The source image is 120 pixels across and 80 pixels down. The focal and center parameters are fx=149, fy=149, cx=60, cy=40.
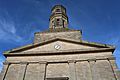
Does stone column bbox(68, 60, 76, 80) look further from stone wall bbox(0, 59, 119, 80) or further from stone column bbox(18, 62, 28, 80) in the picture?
stone column bbox(18, 62, 28, 80)

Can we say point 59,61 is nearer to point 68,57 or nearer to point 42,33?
point 68,57

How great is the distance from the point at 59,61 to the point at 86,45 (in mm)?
3259

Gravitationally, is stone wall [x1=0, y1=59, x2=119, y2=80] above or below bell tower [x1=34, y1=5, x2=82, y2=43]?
below

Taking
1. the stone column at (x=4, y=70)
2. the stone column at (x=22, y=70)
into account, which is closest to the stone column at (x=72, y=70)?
the stone column at (x=22, y=70)

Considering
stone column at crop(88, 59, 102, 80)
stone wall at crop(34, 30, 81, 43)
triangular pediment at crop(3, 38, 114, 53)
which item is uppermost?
stone wall at crop(34, 30, 81, 43)

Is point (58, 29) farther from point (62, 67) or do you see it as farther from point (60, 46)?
point (62, 67)

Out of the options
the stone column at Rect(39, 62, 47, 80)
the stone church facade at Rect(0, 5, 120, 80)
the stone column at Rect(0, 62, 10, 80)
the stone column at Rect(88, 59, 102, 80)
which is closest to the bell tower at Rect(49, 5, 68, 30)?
the stone church facade at Rect(0, 5, 120, 80)

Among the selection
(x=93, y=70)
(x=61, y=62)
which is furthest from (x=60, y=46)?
(x=93, y=70)

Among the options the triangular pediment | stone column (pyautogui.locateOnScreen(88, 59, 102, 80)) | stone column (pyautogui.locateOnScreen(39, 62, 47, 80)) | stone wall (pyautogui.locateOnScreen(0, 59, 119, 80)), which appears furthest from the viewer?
the triangular pediment

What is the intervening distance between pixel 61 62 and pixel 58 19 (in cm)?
897

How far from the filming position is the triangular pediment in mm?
15024

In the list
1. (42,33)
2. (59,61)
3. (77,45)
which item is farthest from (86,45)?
(42,33)

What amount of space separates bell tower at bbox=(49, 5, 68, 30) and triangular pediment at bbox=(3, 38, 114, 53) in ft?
15.5

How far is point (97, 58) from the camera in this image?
46.4 feet
